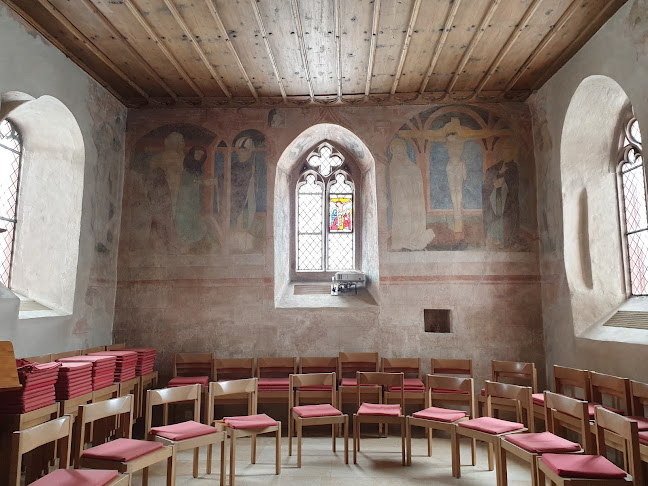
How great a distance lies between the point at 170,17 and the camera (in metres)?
5.59

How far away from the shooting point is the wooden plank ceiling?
543 cm

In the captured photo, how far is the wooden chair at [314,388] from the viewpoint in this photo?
6578 millimetres

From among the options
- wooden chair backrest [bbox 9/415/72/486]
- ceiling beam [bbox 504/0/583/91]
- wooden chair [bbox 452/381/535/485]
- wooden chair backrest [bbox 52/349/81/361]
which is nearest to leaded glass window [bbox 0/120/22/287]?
wooden chair backrest [bbox 52/349/81/361]

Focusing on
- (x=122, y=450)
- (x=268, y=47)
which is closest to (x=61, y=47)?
(x=268, y=47)

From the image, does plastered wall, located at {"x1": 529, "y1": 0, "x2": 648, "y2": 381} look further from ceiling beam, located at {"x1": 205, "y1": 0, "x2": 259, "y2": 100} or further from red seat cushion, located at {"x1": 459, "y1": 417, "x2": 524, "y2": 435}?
ceiling beam, located at {"x1": 205, "y1": 0, "x2": 259, "y2": 100}

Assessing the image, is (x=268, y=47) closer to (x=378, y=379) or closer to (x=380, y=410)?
(x=378, y=379)

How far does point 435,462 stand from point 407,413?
173 centimetres

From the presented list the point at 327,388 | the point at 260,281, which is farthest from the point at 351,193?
the point at 327,388

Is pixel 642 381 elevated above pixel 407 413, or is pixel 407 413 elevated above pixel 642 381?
pixel 642 381

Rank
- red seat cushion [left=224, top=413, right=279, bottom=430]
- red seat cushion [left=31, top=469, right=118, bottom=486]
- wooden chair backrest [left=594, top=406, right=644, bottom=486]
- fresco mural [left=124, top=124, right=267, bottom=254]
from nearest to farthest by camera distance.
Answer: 1. red seat cushion [left=31, top=469, right=118, bottom=486]
2. wooden chair backrest [left=594, top=406, right=644, bottom=486]
3. red seat cushion [left=224, top=413, right=279, bottom=430]
4. fresco mural [left=124, top=124, right=267, bottom=254]

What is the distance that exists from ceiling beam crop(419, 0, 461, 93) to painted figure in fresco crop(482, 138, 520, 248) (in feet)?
5.05

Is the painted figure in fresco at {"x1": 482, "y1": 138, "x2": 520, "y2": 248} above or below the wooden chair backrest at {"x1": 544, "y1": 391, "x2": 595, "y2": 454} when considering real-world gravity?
above

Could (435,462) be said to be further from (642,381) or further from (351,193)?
(351,193)

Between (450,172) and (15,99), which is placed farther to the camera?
(450,172)
